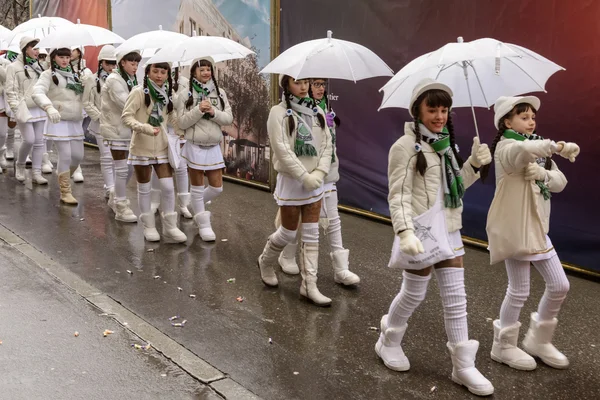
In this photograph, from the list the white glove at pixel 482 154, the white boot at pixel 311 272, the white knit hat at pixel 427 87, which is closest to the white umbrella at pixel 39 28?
the white boot at pixel 311 272

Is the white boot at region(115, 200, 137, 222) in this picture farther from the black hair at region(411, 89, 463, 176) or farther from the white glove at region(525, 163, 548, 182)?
the white glove at region(525, 163, 548, 182)

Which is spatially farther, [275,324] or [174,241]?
[174,241]

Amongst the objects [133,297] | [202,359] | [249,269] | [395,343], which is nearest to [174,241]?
[249,269]

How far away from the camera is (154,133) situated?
24.6 feet

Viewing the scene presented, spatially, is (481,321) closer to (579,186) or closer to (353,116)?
(579,186)

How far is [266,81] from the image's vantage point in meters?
10.4

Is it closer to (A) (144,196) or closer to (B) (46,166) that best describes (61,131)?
(A) (144,196)

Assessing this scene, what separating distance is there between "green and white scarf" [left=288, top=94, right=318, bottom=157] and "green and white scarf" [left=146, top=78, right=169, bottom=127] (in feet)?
7.74

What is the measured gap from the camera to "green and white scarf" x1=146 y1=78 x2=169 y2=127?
24.9 feet

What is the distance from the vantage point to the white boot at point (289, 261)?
22.1 ft

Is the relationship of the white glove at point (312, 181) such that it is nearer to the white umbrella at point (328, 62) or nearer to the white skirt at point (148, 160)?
the white umbrella at point (328, 62)

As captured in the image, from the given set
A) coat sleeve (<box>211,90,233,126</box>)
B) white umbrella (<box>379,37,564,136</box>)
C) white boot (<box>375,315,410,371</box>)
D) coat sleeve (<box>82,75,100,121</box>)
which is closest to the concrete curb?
white boot (<box>375,315,410,371</box>)

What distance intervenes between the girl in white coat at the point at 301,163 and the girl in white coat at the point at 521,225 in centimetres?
151

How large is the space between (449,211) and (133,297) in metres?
2.90
